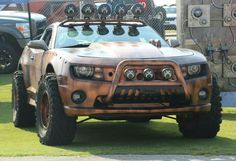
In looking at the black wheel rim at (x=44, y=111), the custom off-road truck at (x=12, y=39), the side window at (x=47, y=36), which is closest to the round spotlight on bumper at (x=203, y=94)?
the black wheel rim at (x=44, y=111)

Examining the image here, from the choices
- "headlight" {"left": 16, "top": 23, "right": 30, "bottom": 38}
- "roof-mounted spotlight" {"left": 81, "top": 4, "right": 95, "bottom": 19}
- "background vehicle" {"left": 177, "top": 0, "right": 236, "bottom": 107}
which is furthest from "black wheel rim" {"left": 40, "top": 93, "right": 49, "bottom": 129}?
"headlight" {"left": 16, "top": 23, "right": 30, "bottom": 38}

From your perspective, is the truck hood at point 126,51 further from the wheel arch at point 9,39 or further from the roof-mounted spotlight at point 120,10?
the wheel arch at point 9,39

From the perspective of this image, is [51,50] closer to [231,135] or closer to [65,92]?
[65,92]

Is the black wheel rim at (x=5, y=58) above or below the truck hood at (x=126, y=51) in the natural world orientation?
below

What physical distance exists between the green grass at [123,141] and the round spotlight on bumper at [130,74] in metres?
0.82

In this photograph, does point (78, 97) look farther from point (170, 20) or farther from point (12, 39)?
point (170, 20)

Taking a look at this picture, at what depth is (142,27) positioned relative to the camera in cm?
915

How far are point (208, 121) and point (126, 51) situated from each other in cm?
138

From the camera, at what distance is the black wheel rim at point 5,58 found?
55.4 ft

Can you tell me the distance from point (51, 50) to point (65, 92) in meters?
1.01

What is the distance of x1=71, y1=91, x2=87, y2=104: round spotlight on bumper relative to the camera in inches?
288

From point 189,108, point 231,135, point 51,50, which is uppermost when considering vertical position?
point 51,50

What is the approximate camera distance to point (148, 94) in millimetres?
7289

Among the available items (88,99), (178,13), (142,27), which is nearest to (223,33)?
(178,13)
